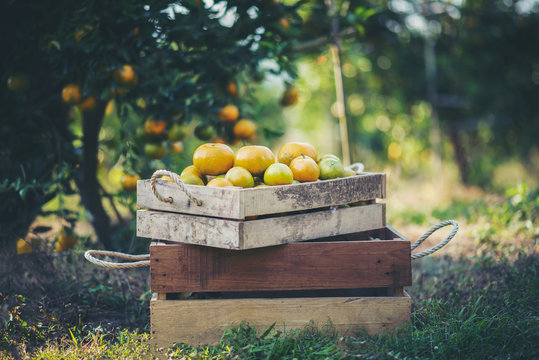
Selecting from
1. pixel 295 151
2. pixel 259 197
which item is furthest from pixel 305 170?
pixel 259 197

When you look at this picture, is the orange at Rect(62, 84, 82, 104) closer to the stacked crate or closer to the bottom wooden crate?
the stacked crate

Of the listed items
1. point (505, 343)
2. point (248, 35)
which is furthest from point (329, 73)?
point (505, 343)

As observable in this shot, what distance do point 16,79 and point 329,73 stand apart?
5.40 metres

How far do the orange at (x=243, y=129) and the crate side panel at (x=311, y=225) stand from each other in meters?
1.31

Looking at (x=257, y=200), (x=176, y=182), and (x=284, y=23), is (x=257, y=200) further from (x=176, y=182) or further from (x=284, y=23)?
(x=284, y=23)

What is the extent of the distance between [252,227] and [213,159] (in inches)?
18.9

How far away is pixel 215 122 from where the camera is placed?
334 cm

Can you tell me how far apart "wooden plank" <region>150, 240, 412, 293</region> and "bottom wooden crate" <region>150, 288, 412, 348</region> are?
7 centimetres

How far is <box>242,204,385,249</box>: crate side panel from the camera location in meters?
1.96

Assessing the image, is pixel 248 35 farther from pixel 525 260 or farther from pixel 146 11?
pixel 525 260

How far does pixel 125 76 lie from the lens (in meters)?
2.93

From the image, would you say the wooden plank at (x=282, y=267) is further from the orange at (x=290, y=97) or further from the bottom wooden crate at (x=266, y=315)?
the orange at (x=290, y=97)

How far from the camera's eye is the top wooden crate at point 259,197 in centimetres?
190

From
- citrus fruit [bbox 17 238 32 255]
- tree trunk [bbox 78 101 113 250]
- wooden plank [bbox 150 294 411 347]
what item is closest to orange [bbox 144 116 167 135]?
tree trunk [bbox 78 101 113 250]
